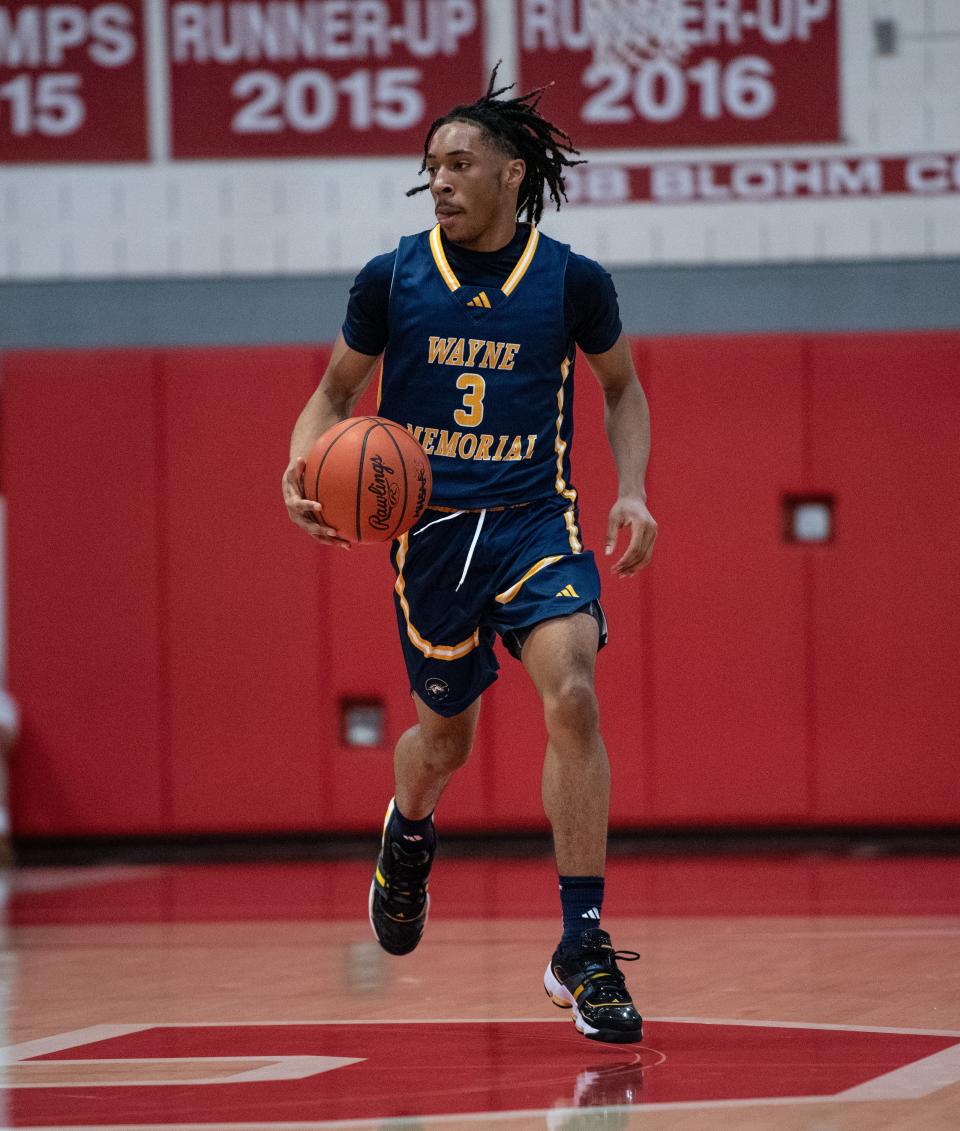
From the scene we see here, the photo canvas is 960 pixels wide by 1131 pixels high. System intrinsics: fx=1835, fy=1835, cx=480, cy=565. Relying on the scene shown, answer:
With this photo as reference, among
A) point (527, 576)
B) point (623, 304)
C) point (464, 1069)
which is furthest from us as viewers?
point (623, 304)

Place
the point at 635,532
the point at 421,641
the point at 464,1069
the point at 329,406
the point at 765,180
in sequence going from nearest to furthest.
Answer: the point at 464,1069 → the point at 635,532 → the point at 421,641 → the point at 329,406 → the point at 765,180

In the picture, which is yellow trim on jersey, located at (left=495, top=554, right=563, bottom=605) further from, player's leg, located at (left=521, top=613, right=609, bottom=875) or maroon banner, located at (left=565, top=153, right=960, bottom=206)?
maroon banner, located at (left=565, top=153, right=960, bottom=206)

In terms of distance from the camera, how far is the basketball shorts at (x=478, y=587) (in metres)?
3.88

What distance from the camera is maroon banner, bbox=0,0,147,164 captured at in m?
8.64

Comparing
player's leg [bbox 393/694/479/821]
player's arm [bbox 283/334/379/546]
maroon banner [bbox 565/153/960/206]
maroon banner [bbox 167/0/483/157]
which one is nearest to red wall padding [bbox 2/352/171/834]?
maroon banner [bbox 167/0/483/157]

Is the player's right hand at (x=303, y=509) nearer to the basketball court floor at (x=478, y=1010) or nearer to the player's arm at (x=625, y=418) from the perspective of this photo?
the player's arm at (x=625, y=418)

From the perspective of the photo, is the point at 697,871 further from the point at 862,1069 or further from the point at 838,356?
the point at 862,1069

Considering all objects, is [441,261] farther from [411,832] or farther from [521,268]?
[411,832]

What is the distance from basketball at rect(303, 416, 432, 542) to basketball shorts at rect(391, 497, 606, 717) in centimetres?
12

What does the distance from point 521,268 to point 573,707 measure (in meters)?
1.00

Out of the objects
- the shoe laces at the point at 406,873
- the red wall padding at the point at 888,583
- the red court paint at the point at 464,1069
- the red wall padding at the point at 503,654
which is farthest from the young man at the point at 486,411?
the red wall padding at the point at 888,583

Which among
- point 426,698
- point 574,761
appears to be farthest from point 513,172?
point 574,761

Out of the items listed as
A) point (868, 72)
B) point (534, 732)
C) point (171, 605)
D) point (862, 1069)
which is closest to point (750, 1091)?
point (862, 1069)

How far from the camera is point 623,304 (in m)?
8.60
